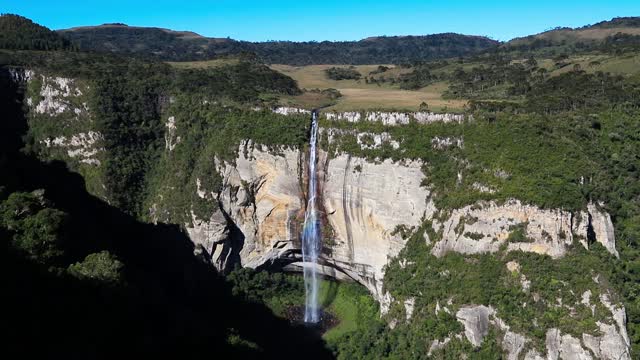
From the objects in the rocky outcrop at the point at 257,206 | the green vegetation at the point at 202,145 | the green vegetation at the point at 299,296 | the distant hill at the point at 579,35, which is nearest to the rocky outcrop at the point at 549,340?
the green vegetation at the point at 299,296

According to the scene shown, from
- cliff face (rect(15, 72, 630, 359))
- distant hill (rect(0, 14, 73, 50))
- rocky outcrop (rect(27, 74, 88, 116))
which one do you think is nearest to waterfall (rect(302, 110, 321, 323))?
cliff face (rect(15, 72, 630, 359))

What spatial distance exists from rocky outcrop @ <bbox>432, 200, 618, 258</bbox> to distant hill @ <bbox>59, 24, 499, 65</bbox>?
6480 centimetres

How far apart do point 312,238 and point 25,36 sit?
38651mm

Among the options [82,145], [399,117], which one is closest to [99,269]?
[399,117]

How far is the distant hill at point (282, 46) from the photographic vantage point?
351 feet

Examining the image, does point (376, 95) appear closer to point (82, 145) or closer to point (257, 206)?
point (257, 206)

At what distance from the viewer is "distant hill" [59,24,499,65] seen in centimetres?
10712

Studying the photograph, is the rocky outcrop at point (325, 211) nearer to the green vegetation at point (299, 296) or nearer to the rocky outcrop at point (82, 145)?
the green vegetation at point (299, 296)

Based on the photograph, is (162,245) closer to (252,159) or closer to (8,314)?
(252,159)

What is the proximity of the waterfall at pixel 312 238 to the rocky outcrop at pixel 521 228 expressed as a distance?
415 inches

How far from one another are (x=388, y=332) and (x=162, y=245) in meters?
19.4

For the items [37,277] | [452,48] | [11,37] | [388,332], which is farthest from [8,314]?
[452,48]

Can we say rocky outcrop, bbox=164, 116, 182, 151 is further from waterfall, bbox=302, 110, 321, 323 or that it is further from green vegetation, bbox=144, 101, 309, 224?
waterfall, bbox=302, 110, 321, 323

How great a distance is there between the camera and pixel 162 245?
4556 cm
